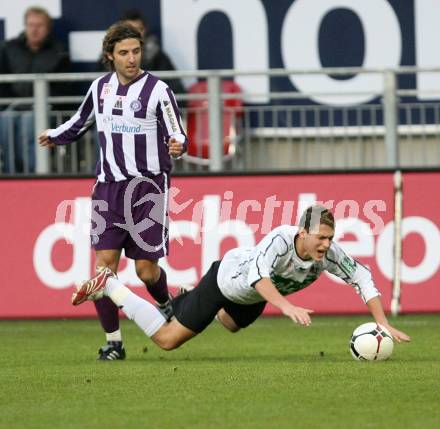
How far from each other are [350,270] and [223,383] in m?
1.46

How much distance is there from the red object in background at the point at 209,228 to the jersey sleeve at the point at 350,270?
4142mm

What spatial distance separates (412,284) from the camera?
13.5m

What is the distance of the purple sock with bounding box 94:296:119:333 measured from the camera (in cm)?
1004

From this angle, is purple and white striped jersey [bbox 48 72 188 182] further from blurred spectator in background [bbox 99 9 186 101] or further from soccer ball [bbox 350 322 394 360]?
blurred spectator in background [bbox 99 9 186 101]

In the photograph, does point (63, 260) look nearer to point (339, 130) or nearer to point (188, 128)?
point (188, 128)

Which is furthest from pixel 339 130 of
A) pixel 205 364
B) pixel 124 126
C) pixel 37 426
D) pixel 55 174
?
pixel 37 426

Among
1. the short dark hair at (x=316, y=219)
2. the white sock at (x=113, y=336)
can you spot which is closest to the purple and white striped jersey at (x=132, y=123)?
the white sock at (x=113, y=336)

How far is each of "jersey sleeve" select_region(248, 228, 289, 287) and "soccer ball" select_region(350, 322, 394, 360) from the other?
775 mm

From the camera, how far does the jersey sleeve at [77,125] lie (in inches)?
416

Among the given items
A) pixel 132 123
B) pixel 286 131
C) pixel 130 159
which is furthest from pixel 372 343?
pixel 286 131

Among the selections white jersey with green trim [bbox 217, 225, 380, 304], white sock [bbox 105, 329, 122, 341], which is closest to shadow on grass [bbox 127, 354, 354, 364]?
white sock [bbox 105, 329, 122, 341]

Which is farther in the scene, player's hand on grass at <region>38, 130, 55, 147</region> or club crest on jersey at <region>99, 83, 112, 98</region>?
player's hand on grass at <region>38, 130, 55, 147</region>

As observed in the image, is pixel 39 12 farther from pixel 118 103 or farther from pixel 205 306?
pixel 205 306

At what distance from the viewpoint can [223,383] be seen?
8.24 metres
